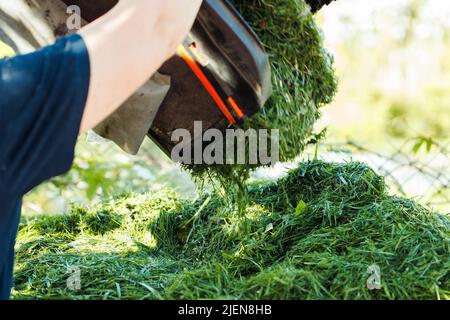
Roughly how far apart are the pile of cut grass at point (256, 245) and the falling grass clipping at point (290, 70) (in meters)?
0.26

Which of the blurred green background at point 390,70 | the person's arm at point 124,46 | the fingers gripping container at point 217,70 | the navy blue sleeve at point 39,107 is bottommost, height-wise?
the navy blue sleeve at point 39,107

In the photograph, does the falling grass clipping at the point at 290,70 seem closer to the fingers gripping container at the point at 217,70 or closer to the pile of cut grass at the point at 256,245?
the fingers gripping container at the point at 217,70

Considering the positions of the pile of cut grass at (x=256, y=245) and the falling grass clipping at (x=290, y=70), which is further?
the falling grass clipping at (x=290, y=70)

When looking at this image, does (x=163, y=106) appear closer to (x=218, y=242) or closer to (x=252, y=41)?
(x=252, y=41)

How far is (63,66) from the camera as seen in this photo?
1006 millimetres

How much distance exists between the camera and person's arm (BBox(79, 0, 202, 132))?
1.03 meters

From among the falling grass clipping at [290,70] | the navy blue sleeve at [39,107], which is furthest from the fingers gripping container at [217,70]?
the navy blue sleeve at [39,107]

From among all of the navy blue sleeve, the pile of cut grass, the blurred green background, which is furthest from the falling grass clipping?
the blurred green background

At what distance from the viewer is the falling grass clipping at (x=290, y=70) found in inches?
59.5

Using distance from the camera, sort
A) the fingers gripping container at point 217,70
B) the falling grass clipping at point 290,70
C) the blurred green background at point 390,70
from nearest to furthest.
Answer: the fingers gripping container at point 217,70, the falling grass clipping at point 290,70, the blurred green background at point 390,70

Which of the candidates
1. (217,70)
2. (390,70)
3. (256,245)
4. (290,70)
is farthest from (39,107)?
(390,70)

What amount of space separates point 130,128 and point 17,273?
22.8 inches

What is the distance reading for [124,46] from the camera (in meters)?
1.04
